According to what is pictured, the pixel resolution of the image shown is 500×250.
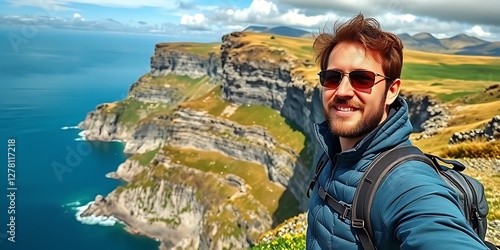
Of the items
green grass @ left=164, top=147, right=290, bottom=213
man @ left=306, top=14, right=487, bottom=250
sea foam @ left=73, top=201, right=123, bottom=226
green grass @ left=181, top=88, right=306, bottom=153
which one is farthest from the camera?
sea foam @ left=73, top=201, right=123, bottom=226

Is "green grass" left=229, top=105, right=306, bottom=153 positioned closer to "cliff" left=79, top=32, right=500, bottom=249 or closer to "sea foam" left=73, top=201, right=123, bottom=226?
"cliff" left=79, top=32, right=500, bottom=249

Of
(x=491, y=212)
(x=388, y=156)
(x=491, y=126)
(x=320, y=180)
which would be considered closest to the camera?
(x=388, y=156)

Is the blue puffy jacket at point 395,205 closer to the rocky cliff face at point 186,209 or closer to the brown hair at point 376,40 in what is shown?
the brown hair at point 376,40

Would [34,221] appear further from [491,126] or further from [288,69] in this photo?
[491,126]

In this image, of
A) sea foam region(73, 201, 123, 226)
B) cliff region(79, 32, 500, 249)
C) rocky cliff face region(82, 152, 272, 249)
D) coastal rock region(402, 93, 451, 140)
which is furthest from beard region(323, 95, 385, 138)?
sea foam region(73, 201, 123, 226)

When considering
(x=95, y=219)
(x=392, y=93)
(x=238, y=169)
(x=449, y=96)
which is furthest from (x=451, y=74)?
(x=95, y=219)

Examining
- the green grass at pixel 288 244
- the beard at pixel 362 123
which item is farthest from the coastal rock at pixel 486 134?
the beard at pixel 362 123

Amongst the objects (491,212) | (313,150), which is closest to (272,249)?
(491,212)
